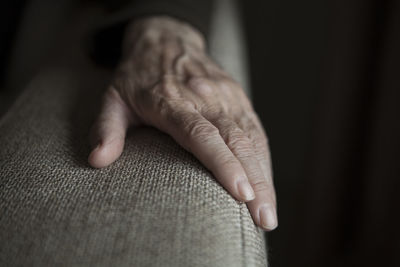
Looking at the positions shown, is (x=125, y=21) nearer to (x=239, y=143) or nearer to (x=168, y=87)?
(x=168, y=87)

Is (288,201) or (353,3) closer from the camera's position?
(353,3)

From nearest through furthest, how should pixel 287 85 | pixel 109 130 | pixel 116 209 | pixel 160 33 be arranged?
pixel 116 209 → pixel 109 130 → pixel 160 33 → pixel 287 85

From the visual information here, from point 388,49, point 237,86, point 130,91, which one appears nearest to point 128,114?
point 130,91

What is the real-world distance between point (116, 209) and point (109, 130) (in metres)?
0.13

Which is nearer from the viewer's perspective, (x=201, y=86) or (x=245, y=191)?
(x=245, y=191)

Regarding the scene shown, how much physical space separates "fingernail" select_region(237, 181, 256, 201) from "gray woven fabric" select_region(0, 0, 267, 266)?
1cm

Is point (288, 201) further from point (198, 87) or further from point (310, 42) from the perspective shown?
point (198, 87)

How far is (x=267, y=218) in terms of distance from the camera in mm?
399

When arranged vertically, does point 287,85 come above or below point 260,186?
below

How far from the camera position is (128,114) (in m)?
0.52

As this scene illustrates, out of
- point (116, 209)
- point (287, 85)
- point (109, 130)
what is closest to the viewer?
point (116, 209)

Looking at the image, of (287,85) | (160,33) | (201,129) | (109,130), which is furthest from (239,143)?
(287,85)

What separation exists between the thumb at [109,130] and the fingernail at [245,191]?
136 millimetres

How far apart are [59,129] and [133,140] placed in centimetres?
10
